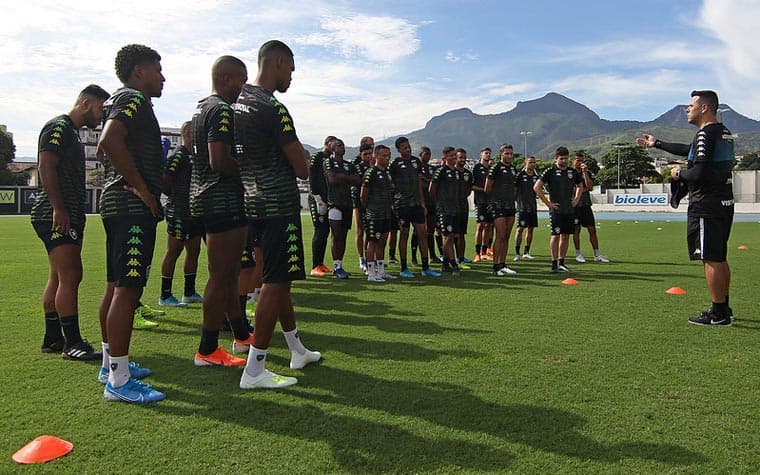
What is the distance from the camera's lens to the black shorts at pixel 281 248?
3.55 m

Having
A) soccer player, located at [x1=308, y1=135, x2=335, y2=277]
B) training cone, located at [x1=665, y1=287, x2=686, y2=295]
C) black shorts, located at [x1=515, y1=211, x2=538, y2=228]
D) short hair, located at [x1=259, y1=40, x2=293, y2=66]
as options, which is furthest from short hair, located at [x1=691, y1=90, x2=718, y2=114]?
black shorts, located at [x1=515, y1=211, x2=538, y2=228]

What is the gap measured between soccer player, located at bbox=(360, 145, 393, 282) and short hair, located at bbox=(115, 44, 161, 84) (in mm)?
5055

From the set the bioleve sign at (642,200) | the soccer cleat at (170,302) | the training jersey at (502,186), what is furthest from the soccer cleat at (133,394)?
the bioleve sign at (642,200)

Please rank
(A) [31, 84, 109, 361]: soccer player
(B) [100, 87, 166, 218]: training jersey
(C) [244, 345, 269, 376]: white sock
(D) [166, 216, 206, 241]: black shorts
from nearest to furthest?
(B) [100, 87, 166, 218]: training jersey
(C) [244, 345, 269, 376]: white sock
(A) [31, 84, 109, 361]: soccer player
(D) [166, 216, 206, 241]: black shorts

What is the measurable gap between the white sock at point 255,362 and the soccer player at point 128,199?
1.76ft

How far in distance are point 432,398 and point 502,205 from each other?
6.16 m

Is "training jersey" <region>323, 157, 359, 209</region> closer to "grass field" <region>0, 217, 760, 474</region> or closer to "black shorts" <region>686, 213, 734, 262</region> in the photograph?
"grass field" <region>0, 217, 760, 474</region>

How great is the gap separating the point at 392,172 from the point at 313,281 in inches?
83.6

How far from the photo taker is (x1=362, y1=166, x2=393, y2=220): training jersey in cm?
855

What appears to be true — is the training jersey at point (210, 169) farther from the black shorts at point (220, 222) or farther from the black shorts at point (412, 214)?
the black shorts at point (412, 214)

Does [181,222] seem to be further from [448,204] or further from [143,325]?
[448,204]

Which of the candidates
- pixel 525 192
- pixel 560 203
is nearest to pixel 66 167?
pixel 560 203

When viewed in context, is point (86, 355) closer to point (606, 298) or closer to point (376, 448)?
point (376, 448)

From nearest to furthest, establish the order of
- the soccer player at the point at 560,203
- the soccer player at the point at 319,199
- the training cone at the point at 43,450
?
the training cone at the point at 43,450 → the soccer player at the point at 319,199 → the soccer player at the point at 560,203
